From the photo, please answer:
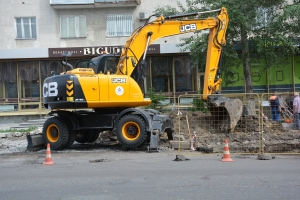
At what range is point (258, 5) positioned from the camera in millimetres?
18859

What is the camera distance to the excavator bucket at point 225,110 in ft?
47.1

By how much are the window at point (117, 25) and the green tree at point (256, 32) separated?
5347mm

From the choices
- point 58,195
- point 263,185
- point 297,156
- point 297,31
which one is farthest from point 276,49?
point 58,195

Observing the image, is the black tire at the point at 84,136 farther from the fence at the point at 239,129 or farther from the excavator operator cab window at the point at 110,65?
the fence at the point at 239,129

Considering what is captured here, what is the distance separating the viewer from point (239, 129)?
578 inches

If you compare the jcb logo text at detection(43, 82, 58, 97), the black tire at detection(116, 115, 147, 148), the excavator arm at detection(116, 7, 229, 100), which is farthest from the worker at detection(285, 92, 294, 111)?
the jcb logo text at detection(43, 82, 58, 97)

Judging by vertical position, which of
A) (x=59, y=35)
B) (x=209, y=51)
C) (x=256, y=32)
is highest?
(x=59, y=35)

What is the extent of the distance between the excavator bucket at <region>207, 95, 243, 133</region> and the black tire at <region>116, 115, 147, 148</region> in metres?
2.92

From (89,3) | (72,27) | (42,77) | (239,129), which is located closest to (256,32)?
(239,129)

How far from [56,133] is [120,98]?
251 centimetres

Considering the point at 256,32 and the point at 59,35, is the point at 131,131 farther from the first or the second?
the point at 59,35

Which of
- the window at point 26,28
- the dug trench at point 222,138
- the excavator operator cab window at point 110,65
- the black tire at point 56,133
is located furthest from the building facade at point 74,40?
the black tire at point 56,133

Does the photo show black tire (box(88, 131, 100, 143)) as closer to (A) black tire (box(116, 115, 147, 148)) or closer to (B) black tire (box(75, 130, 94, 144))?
(B) black tire (box(75, 130, 94, 144))

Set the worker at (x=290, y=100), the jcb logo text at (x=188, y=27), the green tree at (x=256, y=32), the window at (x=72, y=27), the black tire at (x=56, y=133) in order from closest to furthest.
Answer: the black tire at (x=56, y=133) < the jcb logo text at (x=188, y=27) < the worker at (x=290, y=100) < the green tree at (x=256, y=32) < the window at (x=72, y=27)
